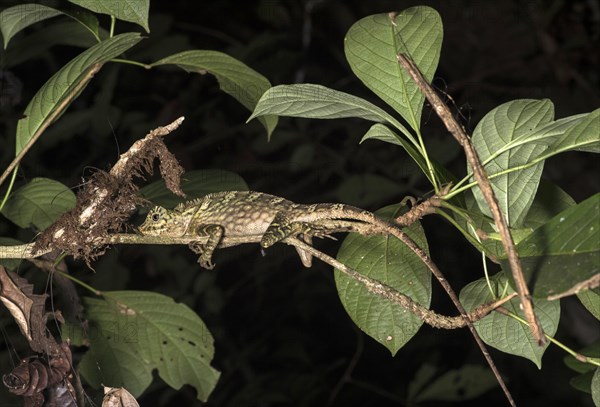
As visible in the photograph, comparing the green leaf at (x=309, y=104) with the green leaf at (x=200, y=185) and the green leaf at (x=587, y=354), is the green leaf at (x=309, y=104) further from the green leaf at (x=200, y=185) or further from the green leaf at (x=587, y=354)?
the green leaf at (x=587, y=354)

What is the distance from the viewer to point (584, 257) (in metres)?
0.85

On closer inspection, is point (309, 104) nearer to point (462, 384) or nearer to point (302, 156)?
point (462, 384)

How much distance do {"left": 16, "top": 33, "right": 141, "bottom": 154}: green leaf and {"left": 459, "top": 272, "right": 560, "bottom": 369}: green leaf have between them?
2.02 feet

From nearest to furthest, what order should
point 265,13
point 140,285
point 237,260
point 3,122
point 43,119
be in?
point 43,119 < point 3,122 < point 140,285 < point 237,260 < point 265,13

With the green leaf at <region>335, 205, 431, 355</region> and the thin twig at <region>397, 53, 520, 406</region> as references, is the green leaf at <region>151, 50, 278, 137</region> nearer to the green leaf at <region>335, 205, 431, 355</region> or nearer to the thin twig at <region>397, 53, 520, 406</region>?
the green leaf at <region>335, 205, 431, 355</region>

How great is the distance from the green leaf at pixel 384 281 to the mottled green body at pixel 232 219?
0.07 m

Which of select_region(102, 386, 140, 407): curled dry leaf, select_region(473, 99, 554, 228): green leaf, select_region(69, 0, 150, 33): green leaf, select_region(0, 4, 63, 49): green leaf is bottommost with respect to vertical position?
select_region(102, 386, 140, 407): curled dry leaf

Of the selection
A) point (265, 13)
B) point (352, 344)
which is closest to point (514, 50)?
point (265, 13)

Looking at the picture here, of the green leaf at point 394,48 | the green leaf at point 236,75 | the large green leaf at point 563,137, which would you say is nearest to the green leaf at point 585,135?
the large green leaf at point 563,137

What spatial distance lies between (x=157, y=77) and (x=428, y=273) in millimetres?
2166

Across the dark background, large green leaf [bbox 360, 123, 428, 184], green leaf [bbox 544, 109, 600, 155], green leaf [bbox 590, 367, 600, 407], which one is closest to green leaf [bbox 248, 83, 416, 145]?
large green leaf [bbox 360, 123, 428, 184]

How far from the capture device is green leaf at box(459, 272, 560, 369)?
114cm

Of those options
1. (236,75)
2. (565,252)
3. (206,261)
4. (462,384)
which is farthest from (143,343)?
(462,384)

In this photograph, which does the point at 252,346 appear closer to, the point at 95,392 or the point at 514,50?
the point at 95,392
